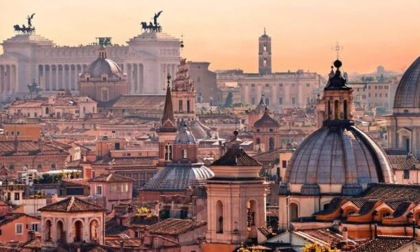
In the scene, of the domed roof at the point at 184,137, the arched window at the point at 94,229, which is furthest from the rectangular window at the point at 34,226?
the domed roof at the point at 184,137

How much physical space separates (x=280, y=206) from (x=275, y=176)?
29693 millimetres

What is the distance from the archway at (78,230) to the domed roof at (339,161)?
875 centimetres

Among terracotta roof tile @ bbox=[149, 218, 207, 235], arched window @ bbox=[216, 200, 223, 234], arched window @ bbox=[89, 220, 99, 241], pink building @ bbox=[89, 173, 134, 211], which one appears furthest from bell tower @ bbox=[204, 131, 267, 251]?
pink building @ bbox=[89, 173, 134, 211]

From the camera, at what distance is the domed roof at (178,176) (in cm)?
9325

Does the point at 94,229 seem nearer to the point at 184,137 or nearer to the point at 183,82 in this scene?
the point at 184,137

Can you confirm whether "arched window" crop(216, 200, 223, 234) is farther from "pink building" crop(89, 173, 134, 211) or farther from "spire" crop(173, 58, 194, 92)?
"spire" crop(173, 58, 194, 92)

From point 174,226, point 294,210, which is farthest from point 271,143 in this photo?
point 294,210

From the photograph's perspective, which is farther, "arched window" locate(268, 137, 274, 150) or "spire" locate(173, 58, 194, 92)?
"arched window" locate(268, 137, 274, 150)

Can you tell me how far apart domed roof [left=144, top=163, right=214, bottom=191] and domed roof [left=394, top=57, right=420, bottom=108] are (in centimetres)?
698

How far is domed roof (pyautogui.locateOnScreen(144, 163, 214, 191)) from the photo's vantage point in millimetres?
93250

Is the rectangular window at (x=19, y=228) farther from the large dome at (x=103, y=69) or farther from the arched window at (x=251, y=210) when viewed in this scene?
the large dome at (x=103, y=69)

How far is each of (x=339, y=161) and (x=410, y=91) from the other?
2777cm

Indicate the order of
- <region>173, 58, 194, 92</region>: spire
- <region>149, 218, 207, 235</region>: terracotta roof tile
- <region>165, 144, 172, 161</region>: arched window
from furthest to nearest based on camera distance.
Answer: <region>173, 58, 194, 92</region>: spire
<region>165, 144, 172, 161</region>: arched window
<region>149, 218, 207, 235</region>: terracotta roof tile

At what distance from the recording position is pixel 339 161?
203 ft
